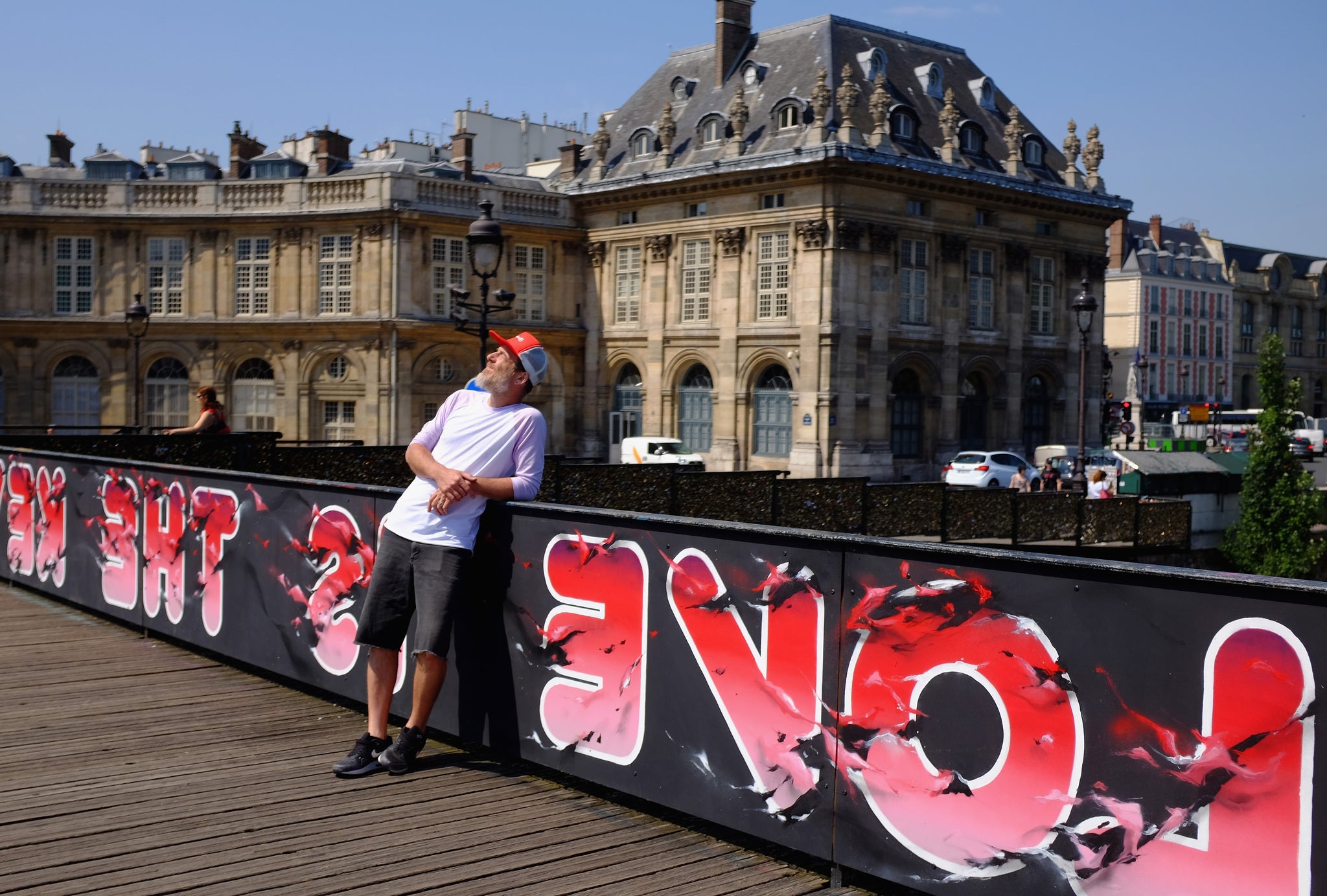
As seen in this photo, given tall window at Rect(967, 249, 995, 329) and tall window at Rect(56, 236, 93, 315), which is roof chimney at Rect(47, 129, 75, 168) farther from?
tall window at Rect(967, 249, 995, 329)

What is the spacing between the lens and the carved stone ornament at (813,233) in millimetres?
41750

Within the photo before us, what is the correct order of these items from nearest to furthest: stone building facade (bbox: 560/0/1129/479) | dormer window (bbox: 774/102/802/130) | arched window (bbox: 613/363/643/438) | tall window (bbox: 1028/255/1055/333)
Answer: stone building facade (bbox: 560/0/1129/479) → dormer window (bbox: 774/102/802/130) → arched window (bbox: 613/363/643/438) → tall window (bbox: 1028/255/1055/333)

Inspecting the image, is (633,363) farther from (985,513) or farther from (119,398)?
(985,513)

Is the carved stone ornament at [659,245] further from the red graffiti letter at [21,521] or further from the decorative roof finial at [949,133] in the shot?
the red graffiti letter at [21,521]

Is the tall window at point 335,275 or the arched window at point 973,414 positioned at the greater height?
the tall window at point 335,275

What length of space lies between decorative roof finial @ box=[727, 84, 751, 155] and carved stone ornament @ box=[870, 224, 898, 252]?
18.1 ft

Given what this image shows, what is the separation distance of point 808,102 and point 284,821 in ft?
134

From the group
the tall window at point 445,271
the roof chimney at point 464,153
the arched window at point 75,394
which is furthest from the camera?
the roof chimney at point 464,153

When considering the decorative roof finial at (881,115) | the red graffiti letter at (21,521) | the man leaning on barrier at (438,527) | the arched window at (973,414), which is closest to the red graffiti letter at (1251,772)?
the man leaning on barrier at (438,527)

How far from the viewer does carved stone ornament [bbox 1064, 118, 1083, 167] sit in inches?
1978

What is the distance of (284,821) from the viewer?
535cm

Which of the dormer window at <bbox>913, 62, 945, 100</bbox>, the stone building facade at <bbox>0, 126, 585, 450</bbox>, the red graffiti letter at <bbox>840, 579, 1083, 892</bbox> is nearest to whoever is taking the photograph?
the red graffiti letter at <bbox>840, 579, 1083, 892</bbox>

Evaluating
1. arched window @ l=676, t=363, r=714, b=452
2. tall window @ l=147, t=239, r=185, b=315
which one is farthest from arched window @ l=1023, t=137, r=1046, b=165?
tall window @ l=147, t=239, r=185, b=315

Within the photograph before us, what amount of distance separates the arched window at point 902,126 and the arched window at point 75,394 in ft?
97.0
